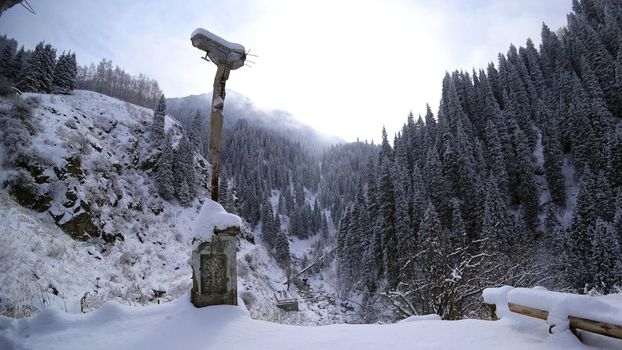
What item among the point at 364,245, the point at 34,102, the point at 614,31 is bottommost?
the point at 364,245

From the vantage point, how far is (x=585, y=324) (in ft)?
12.8

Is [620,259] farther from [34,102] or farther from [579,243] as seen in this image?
[34,102]

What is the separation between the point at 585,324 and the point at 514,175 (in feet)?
205

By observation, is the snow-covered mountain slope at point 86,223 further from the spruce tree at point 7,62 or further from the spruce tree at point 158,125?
the spruce tree at point 7,62

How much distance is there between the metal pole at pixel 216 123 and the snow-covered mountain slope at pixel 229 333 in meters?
2.68

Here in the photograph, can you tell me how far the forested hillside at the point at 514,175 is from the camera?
136ft

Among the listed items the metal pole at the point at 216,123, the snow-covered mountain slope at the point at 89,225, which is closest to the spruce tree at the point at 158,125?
the snow-covered mountain slope at the point at 89,225

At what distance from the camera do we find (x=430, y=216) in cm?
4159

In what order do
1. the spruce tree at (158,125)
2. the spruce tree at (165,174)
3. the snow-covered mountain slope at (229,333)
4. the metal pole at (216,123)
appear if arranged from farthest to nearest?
the spruce tree at (158,125) < the spruce tree at (165,174) < the metal pole at (216,123) < the snow-covered mountain slope at (229,333)

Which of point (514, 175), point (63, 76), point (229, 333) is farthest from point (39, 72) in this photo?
point (514, 175)

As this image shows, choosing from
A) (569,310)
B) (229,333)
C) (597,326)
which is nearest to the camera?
(597,326)

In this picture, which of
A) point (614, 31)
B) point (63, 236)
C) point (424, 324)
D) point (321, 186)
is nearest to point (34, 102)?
point (63, 236)

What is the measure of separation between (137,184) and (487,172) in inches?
2307

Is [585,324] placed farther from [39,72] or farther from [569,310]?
[39,72]
